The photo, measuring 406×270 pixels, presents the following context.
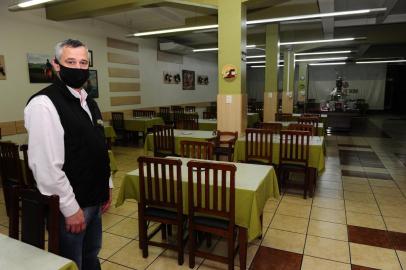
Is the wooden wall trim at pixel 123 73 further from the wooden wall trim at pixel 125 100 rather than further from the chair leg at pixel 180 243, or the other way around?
the chair leg at pixel 180 243

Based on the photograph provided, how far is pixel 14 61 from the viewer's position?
226 inches

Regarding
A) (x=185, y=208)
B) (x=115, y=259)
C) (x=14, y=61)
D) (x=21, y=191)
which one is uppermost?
(x=14, y=61)

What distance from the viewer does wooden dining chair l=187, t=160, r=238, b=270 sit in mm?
2242

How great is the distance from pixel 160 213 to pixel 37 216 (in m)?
1.22

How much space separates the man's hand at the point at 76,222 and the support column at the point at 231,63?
13.2 ft

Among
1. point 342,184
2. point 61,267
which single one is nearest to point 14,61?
point 61,267

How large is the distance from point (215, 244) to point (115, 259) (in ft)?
3.21

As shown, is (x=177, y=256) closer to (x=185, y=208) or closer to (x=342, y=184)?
(x=185, y=208)

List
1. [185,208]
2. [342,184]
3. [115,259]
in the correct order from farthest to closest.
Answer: [342,184], [115,259], [185,208]

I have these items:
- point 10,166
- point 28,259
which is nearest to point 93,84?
point 10,166

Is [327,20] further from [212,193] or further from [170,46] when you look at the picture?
[212,193]

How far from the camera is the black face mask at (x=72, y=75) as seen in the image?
155 cm

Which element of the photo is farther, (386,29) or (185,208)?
(386,29)

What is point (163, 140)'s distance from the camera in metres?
5.04
